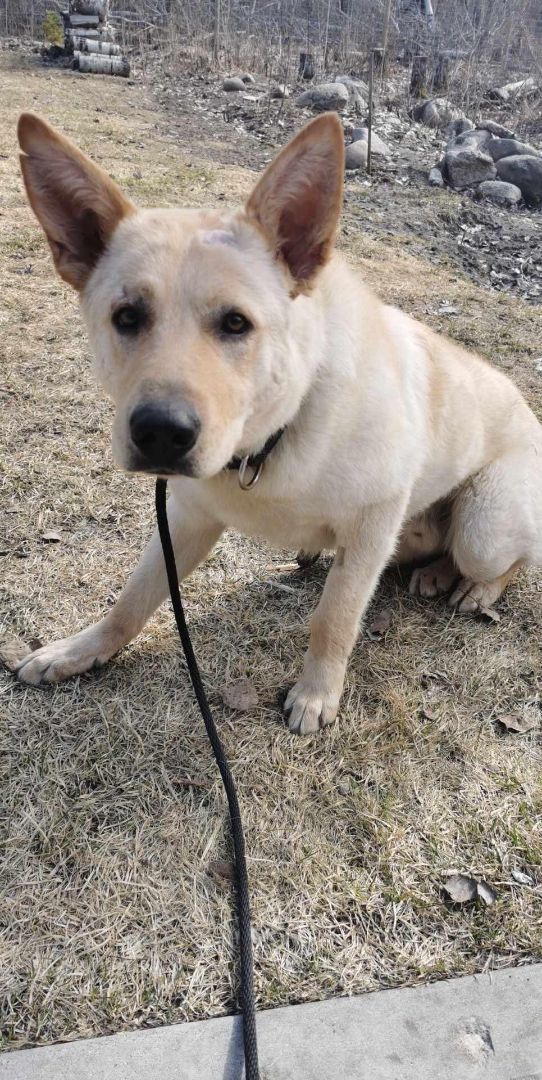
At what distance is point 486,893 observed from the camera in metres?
1.96

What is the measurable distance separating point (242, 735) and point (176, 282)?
144 cm

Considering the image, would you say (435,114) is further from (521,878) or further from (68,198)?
(521,878)

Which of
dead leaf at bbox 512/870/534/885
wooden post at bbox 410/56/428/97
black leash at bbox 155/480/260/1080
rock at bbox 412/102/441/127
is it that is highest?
wooden post at bbox 410/56/428/97

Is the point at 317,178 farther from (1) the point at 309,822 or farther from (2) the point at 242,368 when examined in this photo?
(1) the point at 309,822

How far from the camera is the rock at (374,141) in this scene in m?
9.11

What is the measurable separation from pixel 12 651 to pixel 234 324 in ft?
4.88

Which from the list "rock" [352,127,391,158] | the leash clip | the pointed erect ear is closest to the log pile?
"rock" [352,127,391,158]

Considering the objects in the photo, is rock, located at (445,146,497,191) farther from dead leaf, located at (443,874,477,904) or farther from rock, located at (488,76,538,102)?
dead leaf, located at (443,874,477,904)

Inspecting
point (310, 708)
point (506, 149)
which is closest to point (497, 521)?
point (310, 708)

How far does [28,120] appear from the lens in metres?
1.71

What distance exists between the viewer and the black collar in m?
2.00

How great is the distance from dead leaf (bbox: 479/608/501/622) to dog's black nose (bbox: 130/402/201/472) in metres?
1.77

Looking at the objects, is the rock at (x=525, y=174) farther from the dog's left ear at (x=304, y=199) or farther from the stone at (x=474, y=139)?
the dog's left ear at (x=304, y=199)

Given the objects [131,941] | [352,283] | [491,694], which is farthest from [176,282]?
[491,694]
